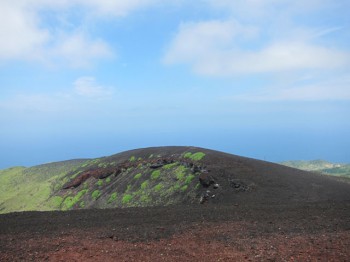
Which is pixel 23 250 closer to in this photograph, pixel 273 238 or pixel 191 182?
pixel 273 238

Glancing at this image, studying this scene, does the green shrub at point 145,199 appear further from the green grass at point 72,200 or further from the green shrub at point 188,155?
the green grass at point 72,200

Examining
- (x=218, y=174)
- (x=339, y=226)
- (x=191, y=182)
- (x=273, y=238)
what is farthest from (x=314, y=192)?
(x=273, y=238)

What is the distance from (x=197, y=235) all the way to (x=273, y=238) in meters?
3.31

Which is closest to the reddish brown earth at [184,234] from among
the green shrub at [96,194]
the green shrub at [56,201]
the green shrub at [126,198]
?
the green shrub at [126,198]

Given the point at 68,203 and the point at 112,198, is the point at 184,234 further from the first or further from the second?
the point at 68,203

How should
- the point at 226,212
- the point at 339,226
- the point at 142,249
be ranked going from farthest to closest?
1. the point at 226,212
2. the point at 339,226
3. the point at 142,249

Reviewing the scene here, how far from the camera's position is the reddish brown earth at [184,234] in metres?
12.6

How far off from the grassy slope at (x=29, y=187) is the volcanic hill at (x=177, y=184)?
0.86 ft

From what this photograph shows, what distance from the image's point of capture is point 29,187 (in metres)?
58.7

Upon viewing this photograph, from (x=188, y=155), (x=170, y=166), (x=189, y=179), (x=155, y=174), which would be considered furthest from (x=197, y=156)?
(x=189, y=179)

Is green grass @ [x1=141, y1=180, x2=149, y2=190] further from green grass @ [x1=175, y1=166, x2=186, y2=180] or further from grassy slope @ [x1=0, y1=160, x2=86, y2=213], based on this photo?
Answer: grassy slope @ [x1=0, y1=160, x2=86, y2=213]

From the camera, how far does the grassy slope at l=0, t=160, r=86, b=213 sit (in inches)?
1829

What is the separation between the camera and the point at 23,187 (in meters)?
61.6

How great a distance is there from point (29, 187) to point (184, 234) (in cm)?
5097
